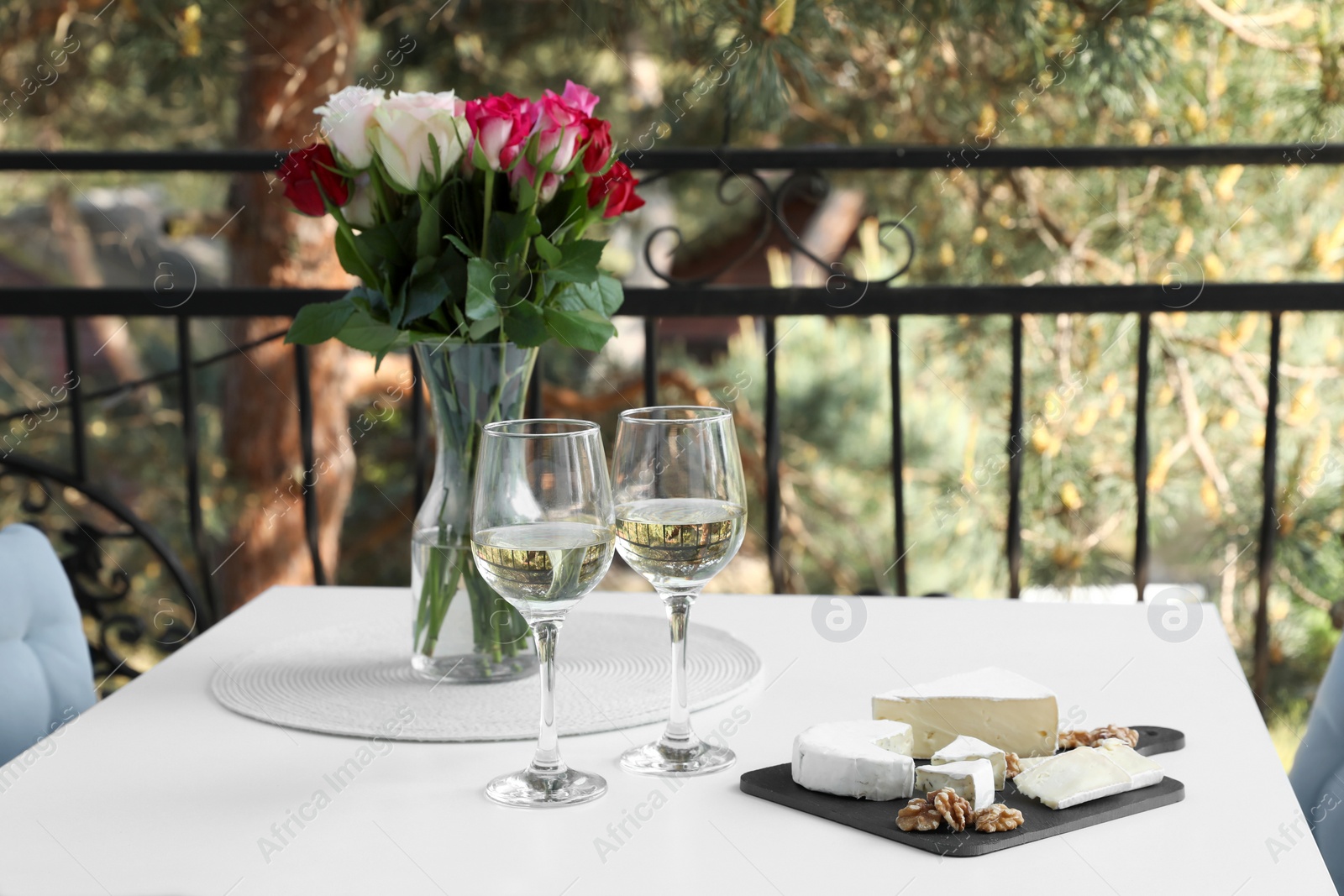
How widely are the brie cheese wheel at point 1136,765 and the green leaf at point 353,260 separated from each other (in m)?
0.54

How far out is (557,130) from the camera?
0.85 m

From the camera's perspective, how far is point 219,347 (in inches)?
180

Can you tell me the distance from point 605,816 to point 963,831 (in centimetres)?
18

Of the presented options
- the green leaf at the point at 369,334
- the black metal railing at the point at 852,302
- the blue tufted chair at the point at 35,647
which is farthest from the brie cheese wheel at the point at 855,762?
the black metal railing at the point at 852,302

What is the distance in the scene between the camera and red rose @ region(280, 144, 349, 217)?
896 mm

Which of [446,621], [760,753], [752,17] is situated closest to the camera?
[760,753]

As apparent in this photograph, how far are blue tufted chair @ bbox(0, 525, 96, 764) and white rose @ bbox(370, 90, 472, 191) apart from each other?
453 millimetres

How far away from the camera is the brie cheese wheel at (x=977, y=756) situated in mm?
696

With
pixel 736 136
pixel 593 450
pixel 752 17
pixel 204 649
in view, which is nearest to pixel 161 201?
pixel 736 136

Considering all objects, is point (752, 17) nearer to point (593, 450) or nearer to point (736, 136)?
point (736, 136)

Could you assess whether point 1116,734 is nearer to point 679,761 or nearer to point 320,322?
point 679,761

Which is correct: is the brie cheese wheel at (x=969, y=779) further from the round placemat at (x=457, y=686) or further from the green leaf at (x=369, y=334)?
the green leaf at (x=369, y=334)

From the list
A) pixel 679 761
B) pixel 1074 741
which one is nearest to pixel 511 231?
pixel 679 761

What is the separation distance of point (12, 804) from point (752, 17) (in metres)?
1.99
